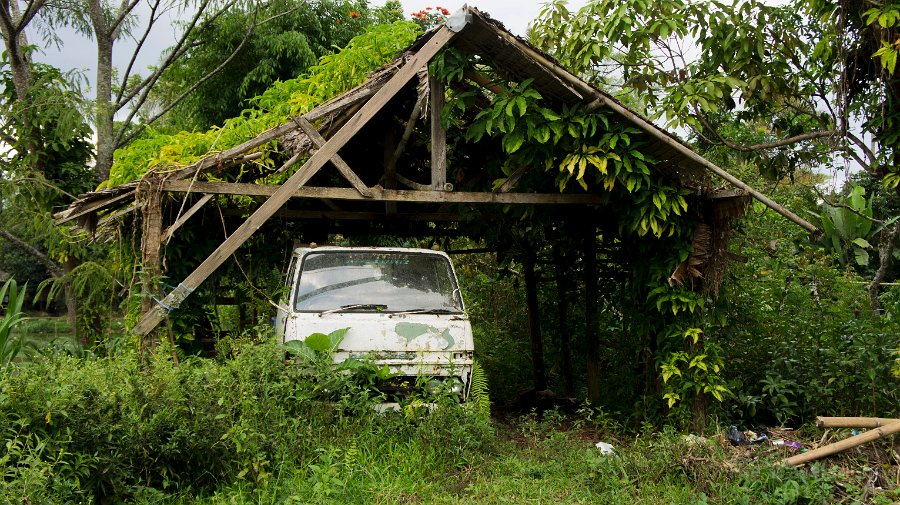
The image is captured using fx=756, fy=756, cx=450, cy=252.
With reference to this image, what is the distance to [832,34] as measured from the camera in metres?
8.21

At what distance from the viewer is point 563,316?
9641 mm

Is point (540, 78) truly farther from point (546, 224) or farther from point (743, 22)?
point (743, 22)

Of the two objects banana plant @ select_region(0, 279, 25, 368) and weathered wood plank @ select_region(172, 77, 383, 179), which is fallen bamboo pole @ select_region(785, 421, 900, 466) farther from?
banana plant @ select_region(0, 279, 25, 368)

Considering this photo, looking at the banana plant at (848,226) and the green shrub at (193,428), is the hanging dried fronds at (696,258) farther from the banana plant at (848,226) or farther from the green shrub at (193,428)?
the green shrub at (193,428)

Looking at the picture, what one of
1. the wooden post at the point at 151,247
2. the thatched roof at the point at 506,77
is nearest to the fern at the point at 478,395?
the thatched roof at the point at 506,77

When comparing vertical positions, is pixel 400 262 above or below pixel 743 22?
below

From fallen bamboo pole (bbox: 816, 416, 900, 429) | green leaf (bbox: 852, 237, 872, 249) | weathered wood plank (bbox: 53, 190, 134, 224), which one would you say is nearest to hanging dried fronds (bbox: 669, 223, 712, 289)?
green leaf (bbox: 852, 237, 872, 249)

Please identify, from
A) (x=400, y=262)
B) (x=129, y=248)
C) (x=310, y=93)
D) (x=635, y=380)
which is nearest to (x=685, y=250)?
(x=635, y=380)

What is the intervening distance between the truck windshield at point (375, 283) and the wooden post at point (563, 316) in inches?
97.1

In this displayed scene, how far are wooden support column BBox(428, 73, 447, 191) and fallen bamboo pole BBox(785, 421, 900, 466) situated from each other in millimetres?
3737

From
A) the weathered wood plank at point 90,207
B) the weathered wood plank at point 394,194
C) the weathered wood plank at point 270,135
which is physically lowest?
the weathered wood plank at point 90,207

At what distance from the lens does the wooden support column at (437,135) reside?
699cm

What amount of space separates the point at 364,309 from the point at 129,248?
10.9ft

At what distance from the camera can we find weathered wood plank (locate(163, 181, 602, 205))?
6.74 metres
